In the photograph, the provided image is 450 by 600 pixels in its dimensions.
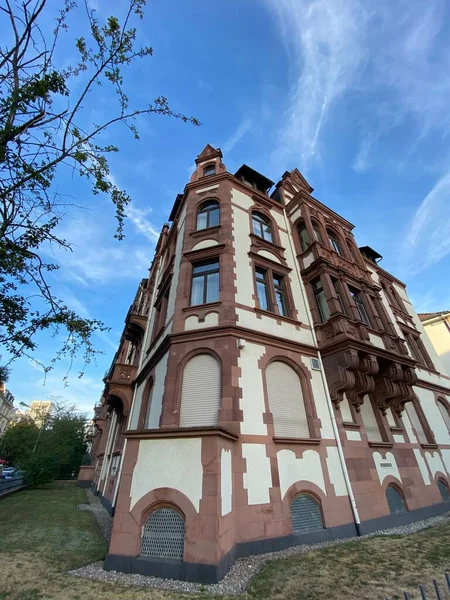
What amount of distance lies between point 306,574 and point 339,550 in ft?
6.10

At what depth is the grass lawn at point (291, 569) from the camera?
429 centimetres

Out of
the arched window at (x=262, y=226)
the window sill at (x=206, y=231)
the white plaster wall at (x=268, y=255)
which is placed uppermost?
the arched window at (x=262, y=226)

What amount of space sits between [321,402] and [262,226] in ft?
29.1

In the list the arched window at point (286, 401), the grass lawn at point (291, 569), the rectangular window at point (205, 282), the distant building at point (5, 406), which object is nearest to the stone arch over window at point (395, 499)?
the grass lawn at point (291, 569)

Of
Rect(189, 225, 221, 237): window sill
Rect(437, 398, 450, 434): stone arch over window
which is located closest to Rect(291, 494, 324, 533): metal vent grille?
Rect(189, 225, 221, 237): window sill

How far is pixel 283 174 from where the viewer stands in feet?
63.8

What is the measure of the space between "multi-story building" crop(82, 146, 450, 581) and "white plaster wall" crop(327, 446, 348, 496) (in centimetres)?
5

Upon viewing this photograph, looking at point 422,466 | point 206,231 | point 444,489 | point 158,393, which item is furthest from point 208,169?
point 444,489

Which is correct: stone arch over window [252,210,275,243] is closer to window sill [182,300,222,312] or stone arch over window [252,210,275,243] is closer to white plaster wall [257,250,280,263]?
white plaster wall [257,250,280,263]

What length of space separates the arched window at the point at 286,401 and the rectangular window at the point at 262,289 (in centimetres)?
253

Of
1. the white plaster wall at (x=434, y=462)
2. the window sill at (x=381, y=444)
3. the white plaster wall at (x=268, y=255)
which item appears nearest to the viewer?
the window sill at (x=381, y=444)

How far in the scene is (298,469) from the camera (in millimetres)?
7770

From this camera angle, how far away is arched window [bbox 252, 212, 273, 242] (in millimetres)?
13727

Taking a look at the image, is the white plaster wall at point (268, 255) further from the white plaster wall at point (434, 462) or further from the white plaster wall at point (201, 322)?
the white plaster wall at point (434, 462)
